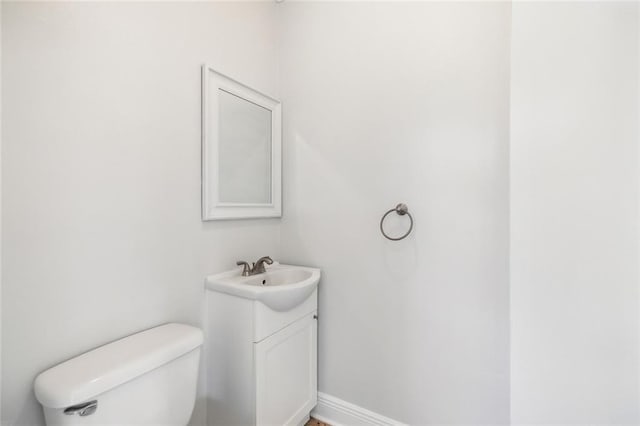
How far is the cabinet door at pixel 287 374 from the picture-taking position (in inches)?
48.0

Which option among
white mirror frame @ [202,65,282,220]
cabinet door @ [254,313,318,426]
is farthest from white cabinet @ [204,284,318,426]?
white mirror frame @ [202,65,282,220]

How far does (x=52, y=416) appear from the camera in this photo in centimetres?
79

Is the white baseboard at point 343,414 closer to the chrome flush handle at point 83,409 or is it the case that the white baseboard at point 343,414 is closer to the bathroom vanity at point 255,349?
the bathroom vanity at point 255,349

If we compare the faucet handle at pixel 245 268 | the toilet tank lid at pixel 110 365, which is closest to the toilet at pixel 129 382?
the toilet tank lid at pixel 110 365

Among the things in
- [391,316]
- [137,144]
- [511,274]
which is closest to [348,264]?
[391,316]

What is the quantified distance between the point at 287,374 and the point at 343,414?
17.5 inches

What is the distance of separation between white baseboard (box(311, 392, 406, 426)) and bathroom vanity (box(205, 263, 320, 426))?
0.17m

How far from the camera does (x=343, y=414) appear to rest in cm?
152

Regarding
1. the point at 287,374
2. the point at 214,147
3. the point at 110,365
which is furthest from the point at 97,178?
the point at 287,374

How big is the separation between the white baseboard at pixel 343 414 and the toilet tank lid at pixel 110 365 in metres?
0.89

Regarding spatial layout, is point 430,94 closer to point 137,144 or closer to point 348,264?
point 348,264

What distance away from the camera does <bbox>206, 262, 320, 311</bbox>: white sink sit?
119 cm

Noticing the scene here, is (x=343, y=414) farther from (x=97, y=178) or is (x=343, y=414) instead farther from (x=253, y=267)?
(x=97, y=178)

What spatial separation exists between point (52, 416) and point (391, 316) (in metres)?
1.26
